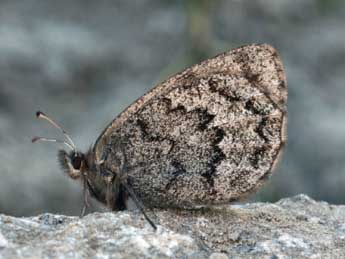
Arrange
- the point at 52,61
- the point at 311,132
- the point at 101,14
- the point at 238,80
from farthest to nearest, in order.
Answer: the point at 101,14
the point at 52,61
the point at 311,132
the point at 238,80

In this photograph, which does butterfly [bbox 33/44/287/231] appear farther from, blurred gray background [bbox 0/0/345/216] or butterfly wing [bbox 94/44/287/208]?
blurred gray background [bbox 0/0/345/216]

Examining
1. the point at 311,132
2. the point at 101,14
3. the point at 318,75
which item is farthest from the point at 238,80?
the point at 101,14

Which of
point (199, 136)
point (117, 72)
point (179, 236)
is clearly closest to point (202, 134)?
point (199, 136)

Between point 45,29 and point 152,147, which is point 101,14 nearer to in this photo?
point 45,29

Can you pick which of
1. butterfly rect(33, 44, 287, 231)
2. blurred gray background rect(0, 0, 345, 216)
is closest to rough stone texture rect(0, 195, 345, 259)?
butterfly rect(33, 44, 287, 231)

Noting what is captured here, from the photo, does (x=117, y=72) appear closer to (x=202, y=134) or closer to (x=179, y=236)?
(x=202, y=134)

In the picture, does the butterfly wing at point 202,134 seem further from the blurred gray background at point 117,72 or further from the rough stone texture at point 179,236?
the blurred gray background at point 117,72

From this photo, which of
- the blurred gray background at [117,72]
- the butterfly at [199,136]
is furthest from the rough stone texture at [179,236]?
the blurred gray background at [117,72]
